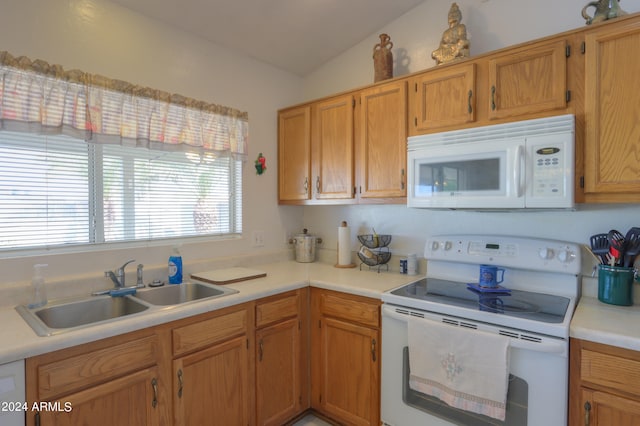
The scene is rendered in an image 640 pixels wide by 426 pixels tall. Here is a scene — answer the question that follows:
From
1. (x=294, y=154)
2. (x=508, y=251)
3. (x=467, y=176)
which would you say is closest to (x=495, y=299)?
(x=508, y=251)

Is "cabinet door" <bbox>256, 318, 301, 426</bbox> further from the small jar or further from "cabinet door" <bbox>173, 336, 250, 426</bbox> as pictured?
the small jar

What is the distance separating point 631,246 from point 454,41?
142cm

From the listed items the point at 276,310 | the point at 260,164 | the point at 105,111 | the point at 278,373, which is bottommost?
the point at 278,373

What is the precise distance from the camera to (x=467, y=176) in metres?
1.82

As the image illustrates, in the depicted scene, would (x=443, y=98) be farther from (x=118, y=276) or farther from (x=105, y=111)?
(x=118, y=276)

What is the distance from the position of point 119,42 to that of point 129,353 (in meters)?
1.67

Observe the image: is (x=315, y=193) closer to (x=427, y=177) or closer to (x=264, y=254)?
(x=264, y=254)

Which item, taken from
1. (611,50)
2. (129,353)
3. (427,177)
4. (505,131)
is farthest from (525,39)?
(129,353)

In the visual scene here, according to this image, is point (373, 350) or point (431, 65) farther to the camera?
point (431, 65)

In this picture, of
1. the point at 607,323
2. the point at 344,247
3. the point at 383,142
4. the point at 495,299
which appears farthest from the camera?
the point at 344,247

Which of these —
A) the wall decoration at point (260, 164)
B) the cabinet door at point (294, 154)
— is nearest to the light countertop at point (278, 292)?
the cabinet door at point (294, 154)

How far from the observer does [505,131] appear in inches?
67.3

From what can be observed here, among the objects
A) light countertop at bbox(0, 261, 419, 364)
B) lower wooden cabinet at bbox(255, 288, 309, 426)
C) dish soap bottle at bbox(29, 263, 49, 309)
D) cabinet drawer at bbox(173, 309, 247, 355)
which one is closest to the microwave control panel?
light countertop at bbox(0, 261, 419, 364)

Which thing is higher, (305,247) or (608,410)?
(305,247)
